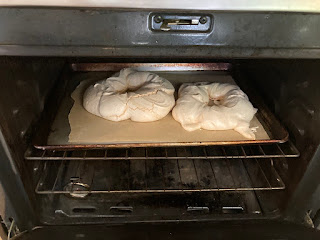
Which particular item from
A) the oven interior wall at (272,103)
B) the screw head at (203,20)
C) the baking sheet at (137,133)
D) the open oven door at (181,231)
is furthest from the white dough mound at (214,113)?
the screw head at (203,20)

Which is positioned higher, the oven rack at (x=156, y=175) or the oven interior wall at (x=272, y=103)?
the oven interior wall at (x=272, y=103)

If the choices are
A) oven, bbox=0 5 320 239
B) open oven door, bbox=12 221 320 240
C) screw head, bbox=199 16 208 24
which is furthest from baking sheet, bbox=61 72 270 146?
screw head, bbox=199 16 208 24

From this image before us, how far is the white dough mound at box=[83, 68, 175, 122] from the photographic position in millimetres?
1058

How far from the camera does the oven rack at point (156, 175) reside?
1.15 m

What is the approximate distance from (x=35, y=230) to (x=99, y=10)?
711mm

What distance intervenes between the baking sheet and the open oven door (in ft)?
0.91

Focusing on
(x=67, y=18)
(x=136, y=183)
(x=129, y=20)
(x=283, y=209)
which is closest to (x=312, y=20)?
(x=129, y=20)

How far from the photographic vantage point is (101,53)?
66 centimetres

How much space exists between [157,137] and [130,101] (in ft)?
0.51

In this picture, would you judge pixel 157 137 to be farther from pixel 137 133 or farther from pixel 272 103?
pixel 272 103

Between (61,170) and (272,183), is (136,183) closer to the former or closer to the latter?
(61,170)

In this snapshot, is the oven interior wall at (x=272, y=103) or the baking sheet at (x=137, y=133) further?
the baking sheet at (x=137, y=133)

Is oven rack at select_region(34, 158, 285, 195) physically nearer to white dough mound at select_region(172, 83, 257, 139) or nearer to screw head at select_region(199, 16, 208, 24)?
white dough mound at select_region(172, 83, 257, 139)

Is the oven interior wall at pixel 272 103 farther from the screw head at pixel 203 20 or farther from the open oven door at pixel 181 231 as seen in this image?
the screw head at pixel 203 20
